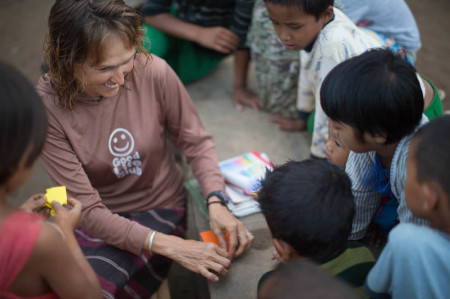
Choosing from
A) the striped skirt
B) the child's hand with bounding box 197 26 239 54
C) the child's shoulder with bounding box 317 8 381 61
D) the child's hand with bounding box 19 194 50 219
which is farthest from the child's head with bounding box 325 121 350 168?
the child's hand with bounding box 197 26 239 54

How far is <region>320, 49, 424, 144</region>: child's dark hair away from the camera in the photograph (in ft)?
4.85

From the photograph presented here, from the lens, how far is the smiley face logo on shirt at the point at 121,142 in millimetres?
1914

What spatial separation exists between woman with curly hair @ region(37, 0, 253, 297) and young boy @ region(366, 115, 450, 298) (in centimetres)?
72

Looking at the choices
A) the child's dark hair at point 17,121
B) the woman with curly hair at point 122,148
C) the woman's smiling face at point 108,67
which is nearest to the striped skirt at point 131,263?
the woman with curly hair at point 122,148

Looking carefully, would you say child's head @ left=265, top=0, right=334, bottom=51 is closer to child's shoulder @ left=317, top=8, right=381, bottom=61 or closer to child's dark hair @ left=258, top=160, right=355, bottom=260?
child's shoulder @ left=317, top=8, right=381, bottom=61

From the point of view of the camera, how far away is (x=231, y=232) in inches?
73.0

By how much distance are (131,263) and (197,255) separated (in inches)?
13.5

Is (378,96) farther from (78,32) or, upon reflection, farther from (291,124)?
(291,124)

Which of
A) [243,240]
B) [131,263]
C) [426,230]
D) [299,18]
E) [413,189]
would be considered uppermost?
[299,18]

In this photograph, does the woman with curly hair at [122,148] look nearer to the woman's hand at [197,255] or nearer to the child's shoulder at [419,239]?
the woman's hand at [197,255]

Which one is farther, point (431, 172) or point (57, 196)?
point (57, 196)

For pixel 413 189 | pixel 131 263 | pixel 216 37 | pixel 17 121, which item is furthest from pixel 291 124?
pixel 17 121

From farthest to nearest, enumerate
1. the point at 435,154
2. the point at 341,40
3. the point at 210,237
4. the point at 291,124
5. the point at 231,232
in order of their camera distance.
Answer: the point at 291,124
the point at 341,40
the point at 210,237
the point at 231,232
the point at 435,154

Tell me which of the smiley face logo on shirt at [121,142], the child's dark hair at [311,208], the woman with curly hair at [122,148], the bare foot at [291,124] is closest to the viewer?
the child's dark hair at [311,208]
